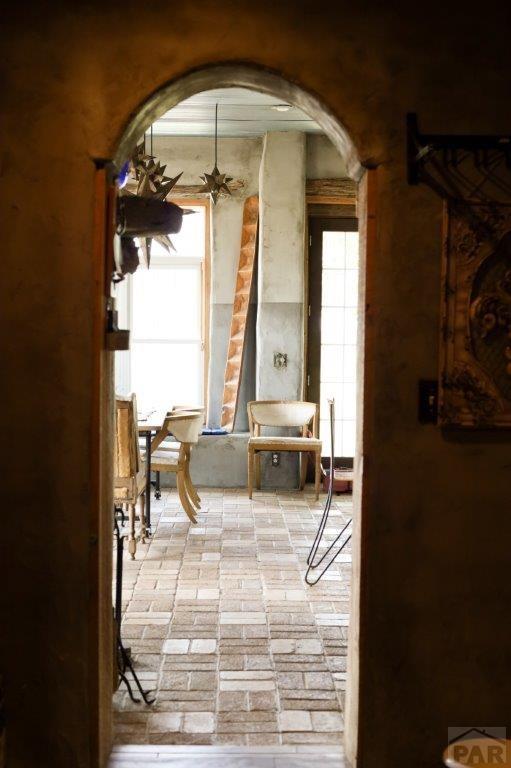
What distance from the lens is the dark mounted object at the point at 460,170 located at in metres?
2.45

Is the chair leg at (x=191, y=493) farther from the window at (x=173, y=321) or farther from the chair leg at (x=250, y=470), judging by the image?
the window at (x=173, y=321)

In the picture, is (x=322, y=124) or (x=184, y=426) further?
(x=184, y=426)

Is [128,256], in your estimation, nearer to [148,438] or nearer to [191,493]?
[148,438]

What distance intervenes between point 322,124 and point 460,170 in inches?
22.5

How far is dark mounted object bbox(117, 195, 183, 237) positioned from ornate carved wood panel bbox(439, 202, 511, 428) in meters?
1.12

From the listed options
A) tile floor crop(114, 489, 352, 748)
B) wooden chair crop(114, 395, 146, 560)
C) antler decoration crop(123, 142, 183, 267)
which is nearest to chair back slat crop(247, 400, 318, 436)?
tile floor crop(114, 489, 352, 748)

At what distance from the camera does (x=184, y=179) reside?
782 centimetres

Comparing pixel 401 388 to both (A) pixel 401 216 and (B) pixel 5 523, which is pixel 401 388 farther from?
(B) pixel 5 523

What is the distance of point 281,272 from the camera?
757cm

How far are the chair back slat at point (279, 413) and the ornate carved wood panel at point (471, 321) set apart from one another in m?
4.88

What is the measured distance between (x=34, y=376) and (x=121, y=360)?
18.2 feet

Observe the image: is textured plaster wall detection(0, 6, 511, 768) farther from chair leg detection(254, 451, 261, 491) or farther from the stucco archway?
chair leg detection(254, 451, 261, 491)

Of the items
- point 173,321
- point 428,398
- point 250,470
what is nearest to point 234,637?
point 428,398

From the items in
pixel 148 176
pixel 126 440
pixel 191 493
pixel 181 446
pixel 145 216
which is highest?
pixel 148 176
